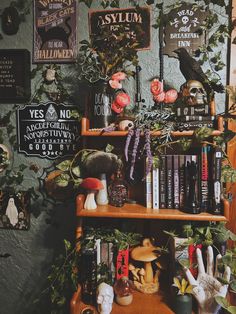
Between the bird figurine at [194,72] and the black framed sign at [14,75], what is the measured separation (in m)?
0.79

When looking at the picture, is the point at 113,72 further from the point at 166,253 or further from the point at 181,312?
the point at 181,312

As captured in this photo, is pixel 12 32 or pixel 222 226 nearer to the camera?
pixel 222 226

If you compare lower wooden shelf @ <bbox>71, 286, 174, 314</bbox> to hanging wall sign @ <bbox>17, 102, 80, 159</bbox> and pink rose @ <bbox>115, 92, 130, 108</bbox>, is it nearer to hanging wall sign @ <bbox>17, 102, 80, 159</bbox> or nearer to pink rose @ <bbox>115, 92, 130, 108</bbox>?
hanging wall sign @ <bbox>17, 102, 80, 159</bbox>

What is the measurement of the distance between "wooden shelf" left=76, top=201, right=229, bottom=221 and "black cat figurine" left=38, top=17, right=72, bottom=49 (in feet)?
2.81

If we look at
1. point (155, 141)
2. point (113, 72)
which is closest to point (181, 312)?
point (155, 141)

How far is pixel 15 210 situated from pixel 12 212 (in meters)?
0.02

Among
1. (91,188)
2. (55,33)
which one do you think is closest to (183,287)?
(91,188)

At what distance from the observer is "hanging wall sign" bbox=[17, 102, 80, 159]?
1.64 meters

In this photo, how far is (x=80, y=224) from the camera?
1.45 metres

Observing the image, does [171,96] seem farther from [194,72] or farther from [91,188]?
[91,188]

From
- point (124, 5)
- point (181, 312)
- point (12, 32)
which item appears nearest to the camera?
point (181, 312)

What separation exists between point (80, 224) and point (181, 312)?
0.57 metres

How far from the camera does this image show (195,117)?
1.34 m

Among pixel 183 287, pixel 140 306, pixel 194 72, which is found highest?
pixel 194 72
